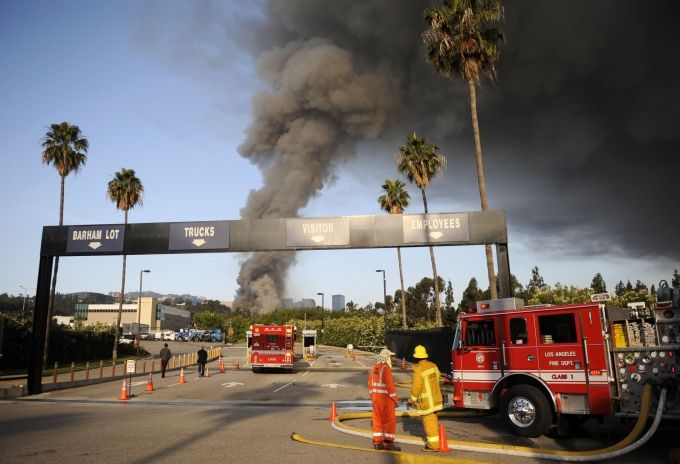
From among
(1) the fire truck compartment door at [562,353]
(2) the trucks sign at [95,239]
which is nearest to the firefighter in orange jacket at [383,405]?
(1) the fire truck compartment door at [562,353]

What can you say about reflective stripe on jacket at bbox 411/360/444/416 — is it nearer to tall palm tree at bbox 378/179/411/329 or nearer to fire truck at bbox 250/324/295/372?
fire truck at bbox 250/324/295/372

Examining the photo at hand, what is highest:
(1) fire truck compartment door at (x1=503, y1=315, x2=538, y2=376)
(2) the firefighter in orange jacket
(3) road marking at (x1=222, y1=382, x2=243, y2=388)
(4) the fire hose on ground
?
(1) fire truck compartment door at (x1=503, y1=315, x2=538, y2=376)

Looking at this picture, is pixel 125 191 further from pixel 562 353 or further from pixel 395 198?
pixel 562 353

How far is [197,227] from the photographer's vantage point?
64.5 ft

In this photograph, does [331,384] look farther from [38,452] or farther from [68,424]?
[38,452]

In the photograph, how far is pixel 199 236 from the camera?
19609 millimetres

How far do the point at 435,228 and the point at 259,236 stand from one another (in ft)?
22.1

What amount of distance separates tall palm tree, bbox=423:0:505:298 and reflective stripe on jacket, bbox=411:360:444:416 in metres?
13.6

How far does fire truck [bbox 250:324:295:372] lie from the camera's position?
98.7ft

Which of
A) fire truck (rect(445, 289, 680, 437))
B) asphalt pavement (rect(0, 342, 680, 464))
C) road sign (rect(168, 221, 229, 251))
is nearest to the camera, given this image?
asphalt pavement (rect(0, 342, 680, 464))

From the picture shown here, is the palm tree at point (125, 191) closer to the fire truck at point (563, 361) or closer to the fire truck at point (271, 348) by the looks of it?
the fire truck at point (271, 348)

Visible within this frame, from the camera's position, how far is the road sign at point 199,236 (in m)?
19.5

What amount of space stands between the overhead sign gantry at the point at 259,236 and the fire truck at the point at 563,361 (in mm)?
6646

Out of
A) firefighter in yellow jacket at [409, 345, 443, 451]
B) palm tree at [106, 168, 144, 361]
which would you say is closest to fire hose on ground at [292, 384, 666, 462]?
firefighter in yellow jacket at [409, 345, 443, 451]
